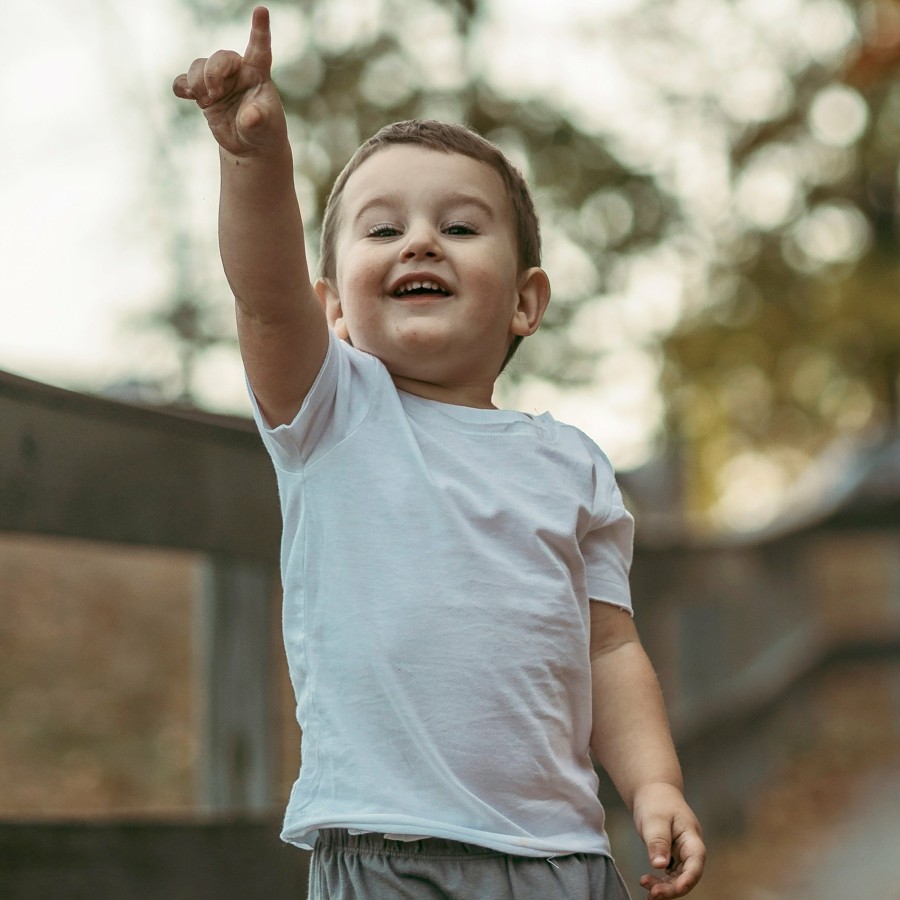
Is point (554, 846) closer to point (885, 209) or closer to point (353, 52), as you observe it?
point (353, 52)

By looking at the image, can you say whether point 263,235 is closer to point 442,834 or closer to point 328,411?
point 328,411

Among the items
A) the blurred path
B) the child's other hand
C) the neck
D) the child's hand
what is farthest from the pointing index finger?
the blurred path

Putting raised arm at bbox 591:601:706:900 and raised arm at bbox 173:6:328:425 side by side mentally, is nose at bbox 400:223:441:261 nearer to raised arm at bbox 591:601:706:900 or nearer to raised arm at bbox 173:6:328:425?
raised arm at bbox 173:6:328:425

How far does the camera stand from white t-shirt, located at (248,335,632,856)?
167 centimetres

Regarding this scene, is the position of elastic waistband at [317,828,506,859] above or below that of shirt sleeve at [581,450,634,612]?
below

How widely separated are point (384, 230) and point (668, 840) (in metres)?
0.89

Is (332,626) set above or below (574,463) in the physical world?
below

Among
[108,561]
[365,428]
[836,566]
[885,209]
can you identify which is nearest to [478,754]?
[365,428]

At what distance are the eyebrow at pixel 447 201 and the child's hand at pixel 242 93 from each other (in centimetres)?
32

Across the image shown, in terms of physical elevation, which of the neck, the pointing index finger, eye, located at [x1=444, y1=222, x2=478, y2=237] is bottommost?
the neck

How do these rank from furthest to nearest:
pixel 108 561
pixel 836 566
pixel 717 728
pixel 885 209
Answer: pixel 885 209 < pixel 836 566 < pixel 108 561 < pixel 717 728

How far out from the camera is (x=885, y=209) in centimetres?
1630

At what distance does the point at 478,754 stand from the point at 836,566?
874 cm

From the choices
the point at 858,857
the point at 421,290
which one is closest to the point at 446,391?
the point at 421,290
